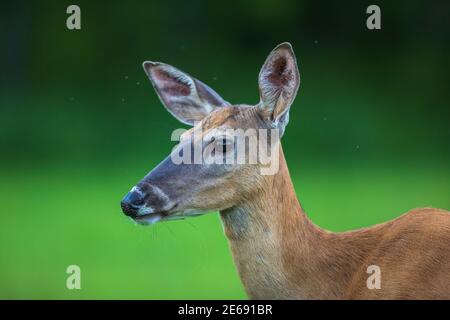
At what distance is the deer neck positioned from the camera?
15.5ft

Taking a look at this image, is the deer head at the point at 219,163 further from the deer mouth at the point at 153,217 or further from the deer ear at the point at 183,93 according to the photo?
the deer ear at the point at 183,93

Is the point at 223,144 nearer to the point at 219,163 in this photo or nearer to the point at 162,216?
the point at 219,163

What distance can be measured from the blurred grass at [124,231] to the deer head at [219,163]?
360 mm

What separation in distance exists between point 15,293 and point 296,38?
34.3 ft

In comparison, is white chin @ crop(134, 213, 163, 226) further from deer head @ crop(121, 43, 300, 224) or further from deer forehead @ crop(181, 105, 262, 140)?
deer forehead @ crop(181, 105, 262, 140)

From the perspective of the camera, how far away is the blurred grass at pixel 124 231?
8398 mm

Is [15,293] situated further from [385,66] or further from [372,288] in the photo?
[385,66]

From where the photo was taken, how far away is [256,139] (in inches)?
191

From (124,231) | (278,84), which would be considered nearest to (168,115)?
(124,231)

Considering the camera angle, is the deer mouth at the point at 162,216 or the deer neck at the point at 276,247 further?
the deer neck at the point at 276,247

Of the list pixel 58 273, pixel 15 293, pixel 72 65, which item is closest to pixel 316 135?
pixel 72 65

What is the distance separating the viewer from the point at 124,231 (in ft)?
34.7

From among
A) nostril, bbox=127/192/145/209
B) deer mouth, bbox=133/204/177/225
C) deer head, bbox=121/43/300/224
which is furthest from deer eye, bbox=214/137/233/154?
nostril, bbox=127/192/145/209

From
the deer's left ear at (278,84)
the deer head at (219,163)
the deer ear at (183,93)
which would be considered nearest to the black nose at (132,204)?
the deer head at (219,163)
